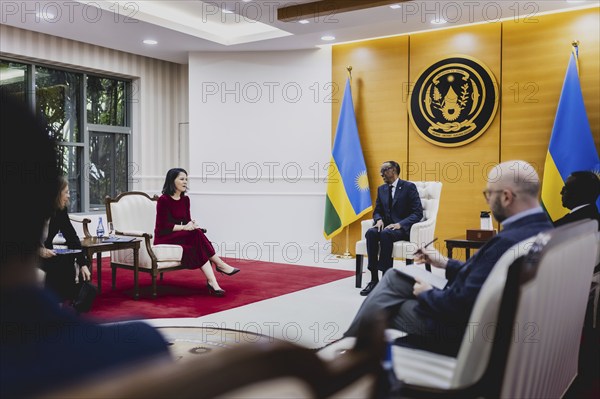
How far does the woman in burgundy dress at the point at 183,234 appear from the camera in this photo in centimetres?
545

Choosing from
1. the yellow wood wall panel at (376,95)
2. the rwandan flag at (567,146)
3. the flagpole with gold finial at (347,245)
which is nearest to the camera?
the rwandan flag at (567,146)

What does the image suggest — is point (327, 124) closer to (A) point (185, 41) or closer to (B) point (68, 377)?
(A) point (185, 41)

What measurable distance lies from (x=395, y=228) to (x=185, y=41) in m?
4.25

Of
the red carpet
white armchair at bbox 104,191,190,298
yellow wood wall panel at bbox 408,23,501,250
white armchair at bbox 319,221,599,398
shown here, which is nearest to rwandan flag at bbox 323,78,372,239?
yellow wood wall panel at bbox 408,23,501,250

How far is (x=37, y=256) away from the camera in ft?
2.41

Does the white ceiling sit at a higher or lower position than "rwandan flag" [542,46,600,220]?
higher

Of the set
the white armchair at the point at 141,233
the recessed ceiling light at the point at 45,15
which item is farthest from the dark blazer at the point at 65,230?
the recessed ceiling light at the point at 45,15

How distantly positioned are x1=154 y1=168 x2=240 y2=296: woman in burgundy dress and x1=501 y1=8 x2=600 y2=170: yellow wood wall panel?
384 centimetres

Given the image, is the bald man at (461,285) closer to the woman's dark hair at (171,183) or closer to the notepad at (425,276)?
the notepad at (425,276)

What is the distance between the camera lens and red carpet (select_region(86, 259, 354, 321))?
476 centimetres

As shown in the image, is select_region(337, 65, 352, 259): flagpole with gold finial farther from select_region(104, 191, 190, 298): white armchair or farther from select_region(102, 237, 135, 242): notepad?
select_region(102, 237, 135, 242): notepad

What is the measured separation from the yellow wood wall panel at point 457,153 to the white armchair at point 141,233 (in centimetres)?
351

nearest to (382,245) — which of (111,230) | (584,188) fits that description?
(584,188)

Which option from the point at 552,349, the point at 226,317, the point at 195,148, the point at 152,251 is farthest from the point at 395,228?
the point at 195,148
